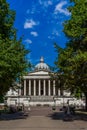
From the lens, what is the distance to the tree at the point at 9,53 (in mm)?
44250

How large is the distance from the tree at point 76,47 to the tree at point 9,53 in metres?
4.90

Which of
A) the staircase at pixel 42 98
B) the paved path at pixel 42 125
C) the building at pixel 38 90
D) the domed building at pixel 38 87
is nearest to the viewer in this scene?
the paved path at pixel 42 125

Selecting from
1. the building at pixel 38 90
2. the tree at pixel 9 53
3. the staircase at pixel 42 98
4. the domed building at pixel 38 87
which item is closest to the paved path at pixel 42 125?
the tree at pixel 9 53

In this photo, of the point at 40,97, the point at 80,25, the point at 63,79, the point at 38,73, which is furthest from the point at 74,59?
the point at 38,73

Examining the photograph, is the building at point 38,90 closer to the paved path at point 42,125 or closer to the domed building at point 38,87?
the domed building at point 38,87

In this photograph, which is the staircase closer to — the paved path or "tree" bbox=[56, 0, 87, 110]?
"tree" bbox=[56, 0, 87, 110]

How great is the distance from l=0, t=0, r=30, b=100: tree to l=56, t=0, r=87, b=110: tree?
4.90 m

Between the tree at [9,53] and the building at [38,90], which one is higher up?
the building at [38,90]

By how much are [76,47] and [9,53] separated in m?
8.54

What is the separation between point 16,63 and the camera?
45344mm

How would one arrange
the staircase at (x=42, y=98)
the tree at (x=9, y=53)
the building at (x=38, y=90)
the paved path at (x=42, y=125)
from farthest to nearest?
1. the building at (x=38, y=90)
2. the staircase at (x=42, y=98)
3. the tree at (x=9, y=53)
4. the paved path at (x=42, y=125)

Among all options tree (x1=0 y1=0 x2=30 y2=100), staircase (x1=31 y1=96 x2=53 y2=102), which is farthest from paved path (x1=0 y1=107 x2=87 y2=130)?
staircase (x1=31 y1=96 x2=53 y2=102)

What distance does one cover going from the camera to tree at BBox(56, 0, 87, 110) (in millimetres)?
44781

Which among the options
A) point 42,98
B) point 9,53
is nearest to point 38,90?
point 42,98
